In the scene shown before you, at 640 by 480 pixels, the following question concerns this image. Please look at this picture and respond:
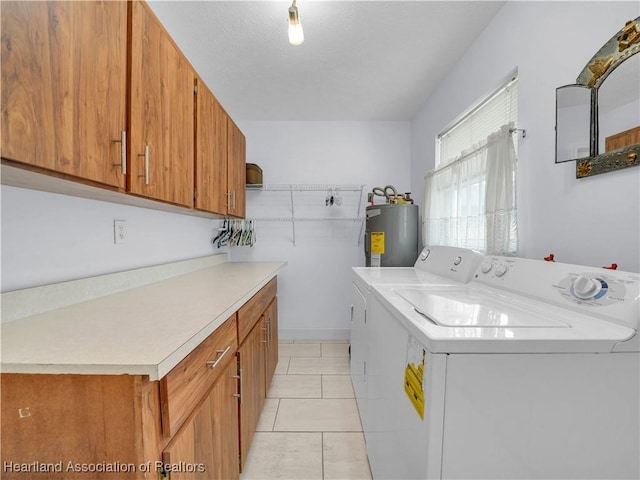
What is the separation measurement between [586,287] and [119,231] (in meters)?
1.99

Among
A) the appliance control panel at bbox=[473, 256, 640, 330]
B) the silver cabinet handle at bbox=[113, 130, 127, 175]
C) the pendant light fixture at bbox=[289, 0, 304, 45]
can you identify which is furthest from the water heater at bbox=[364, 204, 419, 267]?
the silver cabinet handle at bbox=[113, 130, 127, 175]

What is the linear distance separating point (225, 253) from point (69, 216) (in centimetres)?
186

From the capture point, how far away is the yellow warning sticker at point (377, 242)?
248 cm

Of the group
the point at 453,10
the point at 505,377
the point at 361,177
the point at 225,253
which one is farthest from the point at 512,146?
the point at 225,253

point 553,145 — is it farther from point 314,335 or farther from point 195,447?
point 314,335

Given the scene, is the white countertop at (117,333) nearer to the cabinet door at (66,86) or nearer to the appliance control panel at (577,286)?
the cabinet door at (66,86)

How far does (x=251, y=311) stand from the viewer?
1.50 metres

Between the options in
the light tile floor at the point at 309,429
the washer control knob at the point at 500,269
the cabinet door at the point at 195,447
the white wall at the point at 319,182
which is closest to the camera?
the cabinet door at the point at 195,447

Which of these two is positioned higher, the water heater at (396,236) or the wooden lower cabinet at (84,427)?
the water heater at (396,236)

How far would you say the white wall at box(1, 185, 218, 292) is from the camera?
92cm

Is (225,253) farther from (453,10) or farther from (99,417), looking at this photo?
(453,10)

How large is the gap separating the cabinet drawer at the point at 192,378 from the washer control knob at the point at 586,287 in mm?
1211

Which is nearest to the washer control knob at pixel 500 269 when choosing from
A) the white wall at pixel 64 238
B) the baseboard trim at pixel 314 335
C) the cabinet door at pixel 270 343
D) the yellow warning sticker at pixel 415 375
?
the yellow warning sticker at pixel 415 375

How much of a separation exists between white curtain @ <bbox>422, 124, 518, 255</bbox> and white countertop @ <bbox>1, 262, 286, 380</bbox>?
147 centimetres
